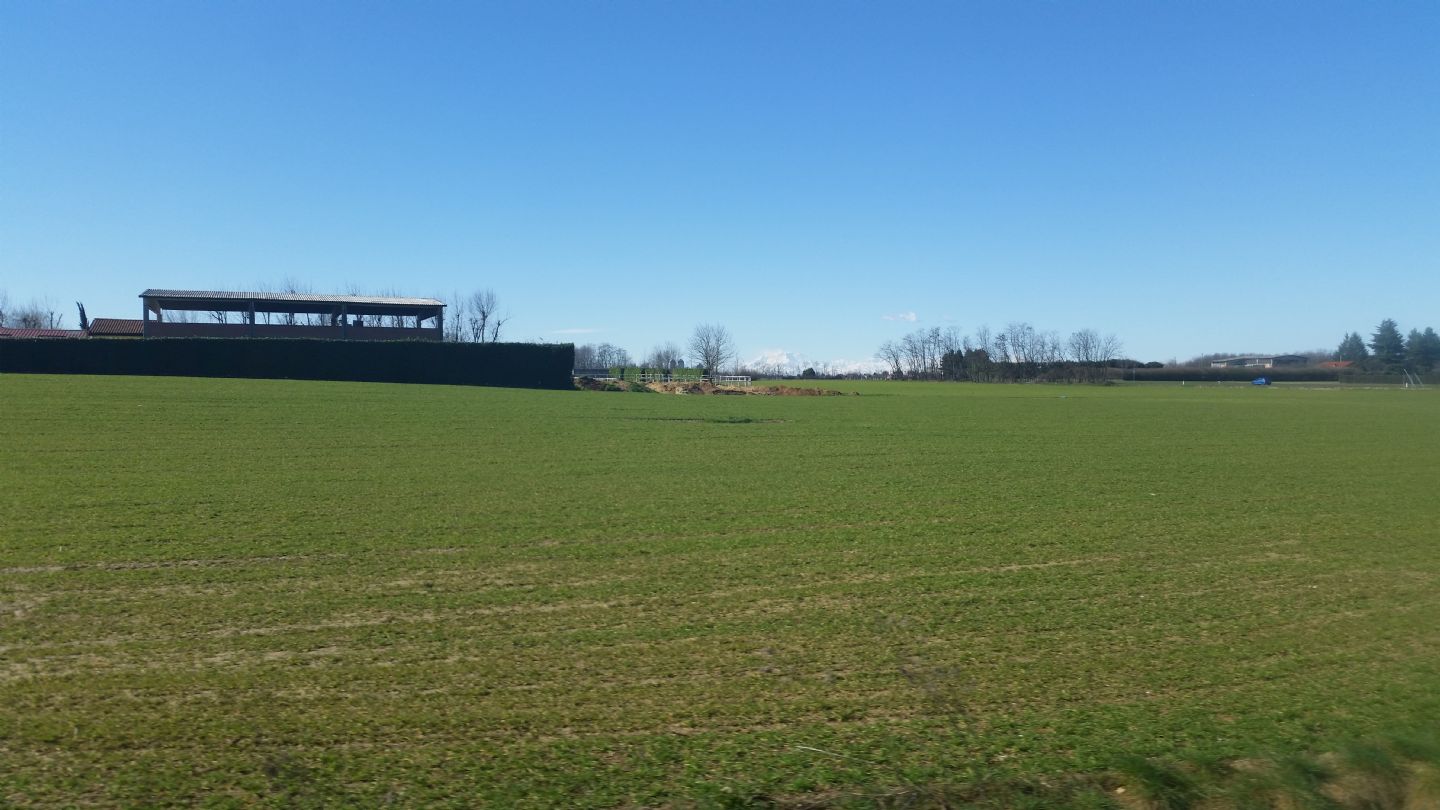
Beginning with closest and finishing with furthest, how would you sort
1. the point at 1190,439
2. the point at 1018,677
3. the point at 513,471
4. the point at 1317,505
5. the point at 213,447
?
1. the point at 1018,677
2. the point at 1317,505
3. the point at 513,471
4. the point at 213,447
5. the point at 1190,439

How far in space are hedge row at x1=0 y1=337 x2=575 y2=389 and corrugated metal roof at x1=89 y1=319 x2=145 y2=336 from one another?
21529mm

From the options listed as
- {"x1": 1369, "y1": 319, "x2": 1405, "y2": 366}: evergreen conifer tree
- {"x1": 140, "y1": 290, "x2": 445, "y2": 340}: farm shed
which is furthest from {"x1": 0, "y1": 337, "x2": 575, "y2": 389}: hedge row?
{"x1": 1369, "y1": 319, "x2": 1405, "y2": 366}: evergreen conifer tree

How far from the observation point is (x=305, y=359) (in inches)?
2062

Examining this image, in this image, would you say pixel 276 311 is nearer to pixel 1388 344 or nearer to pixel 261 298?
pixel 261 298

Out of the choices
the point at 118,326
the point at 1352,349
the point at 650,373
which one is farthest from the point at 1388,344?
the point at 118,326

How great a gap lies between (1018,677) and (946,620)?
4.92ft

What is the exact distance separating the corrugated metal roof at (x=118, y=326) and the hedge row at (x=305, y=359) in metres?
21.5

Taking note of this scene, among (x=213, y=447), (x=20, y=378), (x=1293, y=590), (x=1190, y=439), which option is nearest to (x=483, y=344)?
(x=20, y=378)

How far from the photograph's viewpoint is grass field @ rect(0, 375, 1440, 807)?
17.5 ft

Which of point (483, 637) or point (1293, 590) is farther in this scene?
point (1293, 590)

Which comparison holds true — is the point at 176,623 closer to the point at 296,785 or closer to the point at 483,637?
the point at 483,637

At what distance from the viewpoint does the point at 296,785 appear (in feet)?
16.1

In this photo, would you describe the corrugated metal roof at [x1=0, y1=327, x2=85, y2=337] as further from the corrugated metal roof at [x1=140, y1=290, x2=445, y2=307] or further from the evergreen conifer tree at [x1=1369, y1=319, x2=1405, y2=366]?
the evergreen conifer tree at [x1=1369, y1=319, x2=1405, y2=366]

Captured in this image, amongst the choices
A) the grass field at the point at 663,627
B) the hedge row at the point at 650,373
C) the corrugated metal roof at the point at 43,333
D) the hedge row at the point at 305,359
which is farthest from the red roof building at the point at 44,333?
the grass field at the point at 663,627
